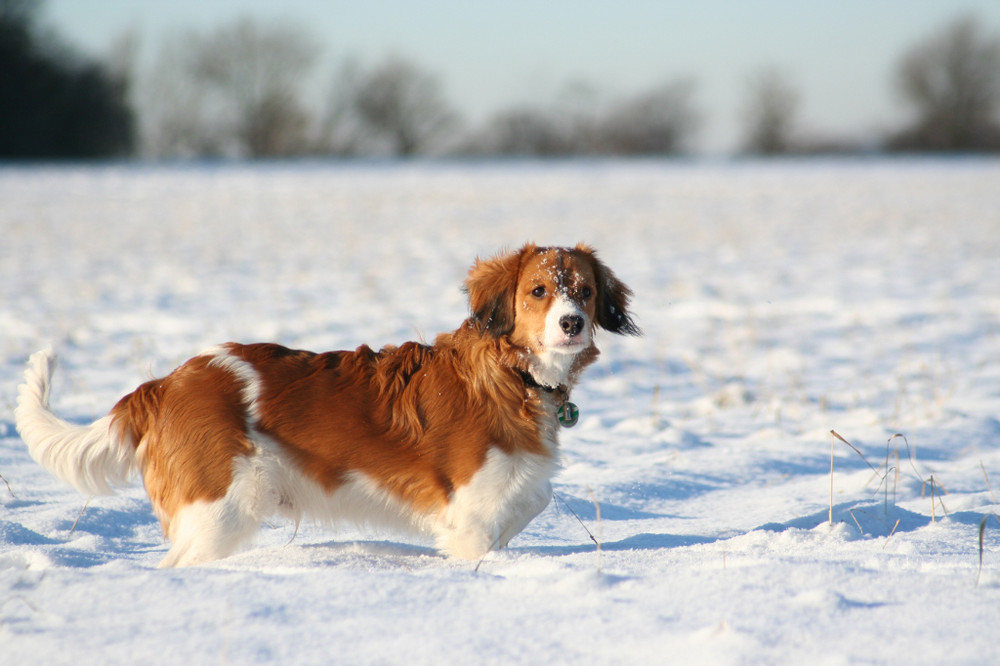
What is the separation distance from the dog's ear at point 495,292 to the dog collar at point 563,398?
225mm

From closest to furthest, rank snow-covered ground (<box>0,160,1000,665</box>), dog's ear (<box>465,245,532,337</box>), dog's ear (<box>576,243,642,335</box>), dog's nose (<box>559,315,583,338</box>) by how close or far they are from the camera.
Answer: snow-covered ground (<box>0,160,1000,665</box>) → dog's nose (<box>559,315,583,338</box>) → dog's ear (<box>465,245,532,337</box>) → dog's ear (<box>576,243,642,335</box>)

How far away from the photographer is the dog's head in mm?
3355

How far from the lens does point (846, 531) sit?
343 cm

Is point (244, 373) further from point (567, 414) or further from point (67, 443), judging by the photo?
point (567, 414)

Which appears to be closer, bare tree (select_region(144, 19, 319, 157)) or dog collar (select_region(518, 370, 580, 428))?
dog collar (select_region(518, 370, 580, 428))

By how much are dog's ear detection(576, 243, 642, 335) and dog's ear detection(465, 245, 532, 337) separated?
0.34 meters

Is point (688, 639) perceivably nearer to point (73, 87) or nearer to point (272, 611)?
point (272, 611)

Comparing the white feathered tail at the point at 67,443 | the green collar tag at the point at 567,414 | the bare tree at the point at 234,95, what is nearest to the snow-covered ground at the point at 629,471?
the white feathered tail at the point at 67,443

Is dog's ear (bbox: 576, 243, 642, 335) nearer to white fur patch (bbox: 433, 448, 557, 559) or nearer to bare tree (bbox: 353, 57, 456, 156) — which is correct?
white fur patch (bbox: 433, 448, 557, 559)

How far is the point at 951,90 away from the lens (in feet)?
188

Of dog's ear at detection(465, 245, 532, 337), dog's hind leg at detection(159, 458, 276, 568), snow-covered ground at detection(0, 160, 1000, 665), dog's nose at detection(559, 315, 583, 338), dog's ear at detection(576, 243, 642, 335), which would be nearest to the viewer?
snow-covered ground at detection(0, 160, 1000, 665)

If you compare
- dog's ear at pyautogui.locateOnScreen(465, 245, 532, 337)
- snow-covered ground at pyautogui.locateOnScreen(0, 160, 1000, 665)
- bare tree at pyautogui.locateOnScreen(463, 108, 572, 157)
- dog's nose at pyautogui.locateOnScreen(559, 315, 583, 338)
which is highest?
bare tree at pyautogui.locateOnScreen(463, 108, 572, 157)

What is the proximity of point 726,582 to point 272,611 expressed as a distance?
136 centimetres

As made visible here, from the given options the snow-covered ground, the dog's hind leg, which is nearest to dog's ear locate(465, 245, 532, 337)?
the snow-covered ground
